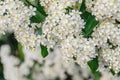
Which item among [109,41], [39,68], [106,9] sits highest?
[106,9]

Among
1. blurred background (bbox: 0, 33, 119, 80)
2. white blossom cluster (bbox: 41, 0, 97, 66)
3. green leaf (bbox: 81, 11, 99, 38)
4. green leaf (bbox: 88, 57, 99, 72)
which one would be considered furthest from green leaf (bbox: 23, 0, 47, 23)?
blurred background (bbox: 0, 33, 119, 80)

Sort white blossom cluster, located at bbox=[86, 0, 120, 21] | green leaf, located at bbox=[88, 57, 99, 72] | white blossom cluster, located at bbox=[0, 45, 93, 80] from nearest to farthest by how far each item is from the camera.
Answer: white blossom cluster, located at bbox=[86, 0, 120, 21] < green leaf, located at bbox=[88, 57, 99, 72] < white blossom cluster, located at bbox=[0, 45, 93, 80]

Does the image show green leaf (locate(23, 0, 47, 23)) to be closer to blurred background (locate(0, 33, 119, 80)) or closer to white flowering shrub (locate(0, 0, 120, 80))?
white flowering shrub (locate(0, 0, 120, 80))

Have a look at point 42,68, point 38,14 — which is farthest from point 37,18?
point 42,68

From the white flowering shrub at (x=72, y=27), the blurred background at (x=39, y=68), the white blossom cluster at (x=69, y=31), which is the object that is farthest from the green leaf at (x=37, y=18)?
the blurred background at (x=39, y=68)

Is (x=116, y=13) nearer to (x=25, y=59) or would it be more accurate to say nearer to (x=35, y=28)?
(x=35, y=28)

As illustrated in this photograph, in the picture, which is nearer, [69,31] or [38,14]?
[69,31]

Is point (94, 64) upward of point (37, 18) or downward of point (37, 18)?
downward

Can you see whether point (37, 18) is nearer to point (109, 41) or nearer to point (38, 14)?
point (38, 14)
